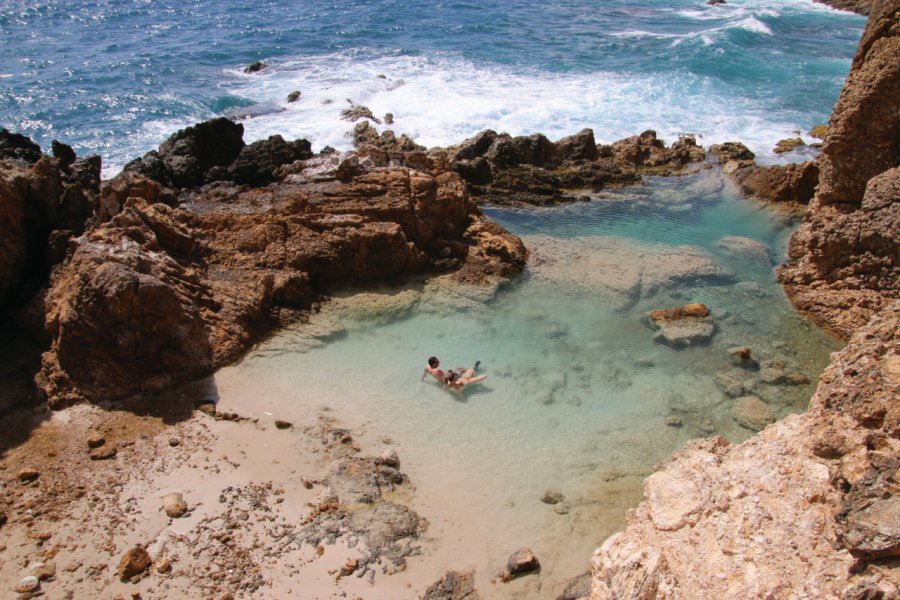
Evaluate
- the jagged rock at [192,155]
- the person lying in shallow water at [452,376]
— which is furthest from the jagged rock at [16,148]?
the person lying in shallow water at [452,376]

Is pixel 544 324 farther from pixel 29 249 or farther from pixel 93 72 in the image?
pixel 93 72

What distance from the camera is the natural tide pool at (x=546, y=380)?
9242 mm

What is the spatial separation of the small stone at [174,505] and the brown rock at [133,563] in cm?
69

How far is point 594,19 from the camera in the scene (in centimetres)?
4403

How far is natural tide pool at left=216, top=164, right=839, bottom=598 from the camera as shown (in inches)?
364

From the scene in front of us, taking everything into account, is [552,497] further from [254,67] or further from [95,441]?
[254,67]

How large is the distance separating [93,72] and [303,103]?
39.5ft

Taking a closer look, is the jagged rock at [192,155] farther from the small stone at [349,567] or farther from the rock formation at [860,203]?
the rock formation at [860,203]

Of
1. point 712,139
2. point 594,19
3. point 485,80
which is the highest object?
point 594,19

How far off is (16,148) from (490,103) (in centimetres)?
1913

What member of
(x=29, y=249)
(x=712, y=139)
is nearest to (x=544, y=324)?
(x=29, y=249)

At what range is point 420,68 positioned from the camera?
113 ft

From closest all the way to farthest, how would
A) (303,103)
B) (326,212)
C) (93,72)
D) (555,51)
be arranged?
(326,212) → (303,103) → (93,72) → (555,51)

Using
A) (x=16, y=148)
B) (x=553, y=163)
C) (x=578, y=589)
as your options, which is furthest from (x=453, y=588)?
(x=16, y=148)
